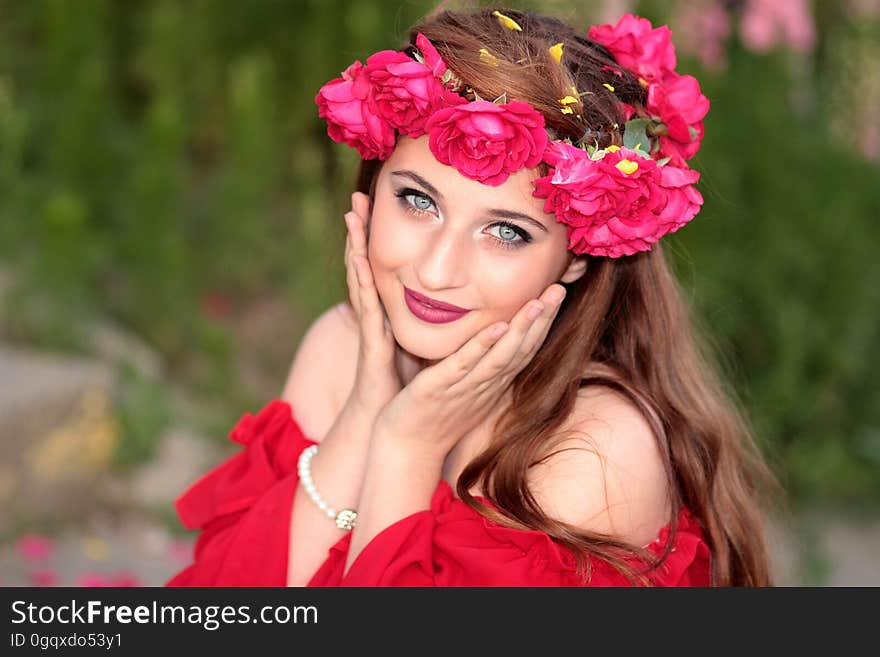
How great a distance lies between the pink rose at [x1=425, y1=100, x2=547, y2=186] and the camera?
2033 millimetres

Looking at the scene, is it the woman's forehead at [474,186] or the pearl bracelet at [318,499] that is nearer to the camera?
the woman's forehead at [474,186]

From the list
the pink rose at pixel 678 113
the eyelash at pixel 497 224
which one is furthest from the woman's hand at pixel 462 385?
the pink rose at pixel 678 113

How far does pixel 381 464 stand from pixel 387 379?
7.9 inches

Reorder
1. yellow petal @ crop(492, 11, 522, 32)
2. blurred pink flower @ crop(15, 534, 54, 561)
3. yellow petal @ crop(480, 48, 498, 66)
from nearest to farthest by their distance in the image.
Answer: yellow petal @ crop(480, 48, 498, 66), yellow petal @ crop(492, 11, 522, 32), blurred pink flower @ crop(15, 534, 54, 561)

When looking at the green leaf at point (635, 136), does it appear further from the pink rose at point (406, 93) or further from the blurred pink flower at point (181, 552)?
the blurred pink flower at point (181, 552)

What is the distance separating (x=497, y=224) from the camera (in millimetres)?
2143

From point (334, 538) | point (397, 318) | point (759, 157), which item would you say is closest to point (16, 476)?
point (334, 538)

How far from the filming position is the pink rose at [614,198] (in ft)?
6.86

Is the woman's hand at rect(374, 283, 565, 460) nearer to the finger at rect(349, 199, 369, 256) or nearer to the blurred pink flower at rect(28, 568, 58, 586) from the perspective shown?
the finger at rect(349, 199, 369, 256)

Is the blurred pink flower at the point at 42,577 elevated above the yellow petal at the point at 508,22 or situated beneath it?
situated beneath

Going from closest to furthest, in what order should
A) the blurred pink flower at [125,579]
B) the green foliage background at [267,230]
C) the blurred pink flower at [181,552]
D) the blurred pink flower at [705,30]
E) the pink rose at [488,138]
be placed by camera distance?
the pink rose at [488,138] < the blurred pink flower at [125,579] < the blurred pink flower at [181,552] < the green foliage background at [267,230] < the blurred pink flower at [705,30]

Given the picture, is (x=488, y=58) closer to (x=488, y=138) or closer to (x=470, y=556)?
(x=488, y=138)

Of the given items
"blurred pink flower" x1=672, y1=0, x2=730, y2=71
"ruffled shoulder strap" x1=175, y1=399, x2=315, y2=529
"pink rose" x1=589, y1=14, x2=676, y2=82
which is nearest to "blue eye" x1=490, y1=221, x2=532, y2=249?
"pink rose" x1=589, y1=14, x2=676, y2=82
